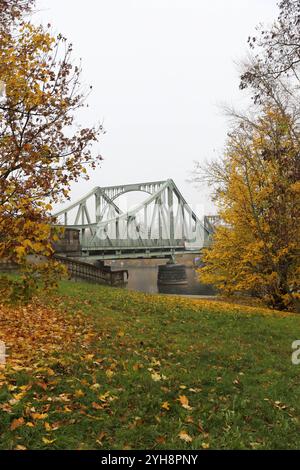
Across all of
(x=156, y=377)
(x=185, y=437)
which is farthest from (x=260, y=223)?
(x=185, y=437)

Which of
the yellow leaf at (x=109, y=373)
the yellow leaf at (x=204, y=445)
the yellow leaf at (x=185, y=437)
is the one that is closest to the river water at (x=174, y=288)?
the yellow leaf at (x=109, y=373)

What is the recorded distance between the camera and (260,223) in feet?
48.3

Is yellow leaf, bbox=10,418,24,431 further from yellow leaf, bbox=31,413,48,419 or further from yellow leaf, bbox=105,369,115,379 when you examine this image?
yellow leaf, bbox=105,369,115,379

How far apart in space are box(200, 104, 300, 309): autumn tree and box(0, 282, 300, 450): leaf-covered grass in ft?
18.1

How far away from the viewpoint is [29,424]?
12.7 ft

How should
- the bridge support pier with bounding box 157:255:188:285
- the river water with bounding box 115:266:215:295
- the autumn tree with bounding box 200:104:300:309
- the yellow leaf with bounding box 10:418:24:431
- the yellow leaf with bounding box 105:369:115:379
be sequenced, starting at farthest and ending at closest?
the bridge support pier with bounding box 157:255:188:285, the river water with bounding box 115:266:215:295, the autumn tree with bounding box 200:104:300:309, the yellow leaf with bounding box 105:369:115:379, the yellow leaf with bounding box 10:418:24:431

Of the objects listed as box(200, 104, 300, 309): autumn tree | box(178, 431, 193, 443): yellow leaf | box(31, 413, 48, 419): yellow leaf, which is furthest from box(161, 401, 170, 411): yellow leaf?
box(200, 104, 300, 309): autumn tree

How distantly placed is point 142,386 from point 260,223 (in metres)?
10.7

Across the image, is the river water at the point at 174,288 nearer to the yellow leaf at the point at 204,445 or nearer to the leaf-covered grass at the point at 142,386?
the leaf-covered grass at the point at 142,386

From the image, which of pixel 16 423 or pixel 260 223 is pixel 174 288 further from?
pixel 16 423

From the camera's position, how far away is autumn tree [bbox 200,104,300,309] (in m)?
13.9

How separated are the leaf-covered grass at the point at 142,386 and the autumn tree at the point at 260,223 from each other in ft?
18.1
